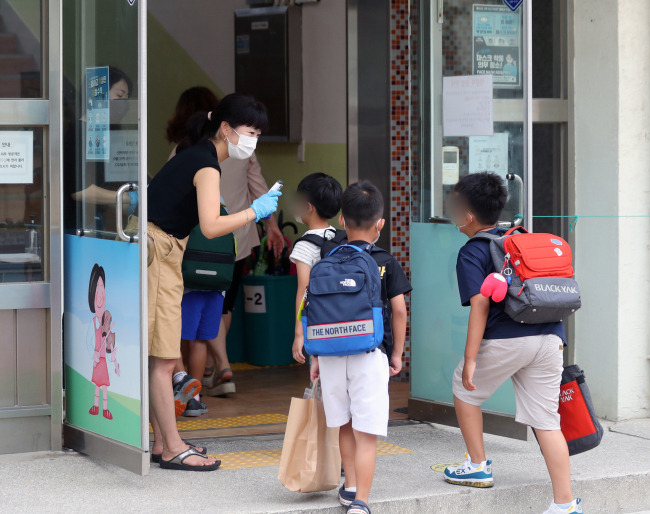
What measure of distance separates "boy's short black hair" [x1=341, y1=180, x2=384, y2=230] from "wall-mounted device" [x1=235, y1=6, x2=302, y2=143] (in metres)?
3.89

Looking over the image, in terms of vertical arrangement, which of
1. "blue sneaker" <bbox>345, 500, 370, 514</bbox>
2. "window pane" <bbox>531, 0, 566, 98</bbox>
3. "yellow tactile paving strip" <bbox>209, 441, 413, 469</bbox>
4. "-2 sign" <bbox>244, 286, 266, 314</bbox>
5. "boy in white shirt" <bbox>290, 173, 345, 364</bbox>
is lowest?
"yellow tactile paving strip" <bbox>209, 441, 413, 469</bbox>

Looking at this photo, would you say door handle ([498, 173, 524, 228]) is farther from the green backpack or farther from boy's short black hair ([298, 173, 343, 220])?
the green backpack

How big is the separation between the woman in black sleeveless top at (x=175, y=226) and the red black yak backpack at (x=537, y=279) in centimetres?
102

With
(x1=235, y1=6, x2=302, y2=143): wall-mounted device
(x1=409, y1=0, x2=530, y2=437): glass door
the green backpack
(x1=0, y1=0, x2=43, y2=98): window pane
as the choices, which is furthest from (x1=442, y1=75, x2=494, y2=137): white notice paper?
(x1=235, y1=6, x2=302, y2=143): wall-mounted device

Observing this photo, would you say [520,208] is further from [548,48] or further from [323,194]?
[548,48]

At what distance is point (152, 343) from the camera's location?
419cm

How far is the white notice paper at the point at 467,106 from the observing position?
197 inches

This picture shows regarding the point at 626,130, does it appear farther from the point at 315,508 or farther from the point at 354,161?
the point at 315,508

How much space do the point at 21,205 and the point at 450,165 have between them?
2172mm

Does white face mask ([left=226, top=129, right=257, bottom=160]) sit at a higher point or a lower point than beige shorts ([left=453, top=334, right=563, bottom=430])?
higher

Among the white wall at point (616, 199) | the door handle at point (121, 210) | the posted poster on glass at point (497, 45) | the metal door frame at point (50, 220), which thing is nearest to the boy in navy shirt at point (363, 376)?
the door handle at point (121, 210)

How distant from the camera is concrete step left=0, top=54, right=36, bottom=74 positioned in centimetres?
450

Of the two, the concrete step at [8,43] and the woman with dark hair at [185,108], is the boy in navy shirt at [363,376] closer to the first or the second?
the concrete step at [8,43]

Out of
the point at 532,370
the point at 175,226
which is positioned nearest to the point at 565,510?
the point at 532,370
